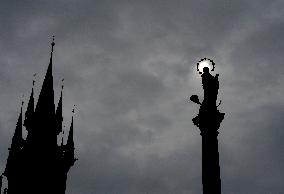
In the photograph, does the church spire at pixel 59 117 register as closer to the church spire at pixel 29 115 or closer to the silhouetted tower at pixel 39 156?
the silhouetted tower at pixel 39 156

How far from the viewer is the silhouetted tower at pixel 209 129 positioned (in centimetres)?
699

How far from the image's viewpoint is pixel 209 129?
7387 mm

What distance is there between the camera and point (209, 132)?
7.38m

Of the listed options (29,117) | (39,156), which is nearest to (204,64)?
(39,156)

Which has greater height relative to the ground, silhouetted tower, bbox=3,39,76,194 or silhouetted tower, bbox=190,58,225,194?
silhouetted tower, bbox=3,39,76,194

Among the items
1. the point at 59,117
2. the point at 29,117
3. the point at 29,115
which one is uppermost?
the point at 59,117

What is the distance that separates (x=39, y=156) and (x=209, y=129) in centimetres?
5293

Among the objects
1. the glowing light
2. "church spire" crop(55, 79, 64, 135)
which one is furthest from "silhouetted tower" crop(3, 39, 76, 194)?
the glowing light

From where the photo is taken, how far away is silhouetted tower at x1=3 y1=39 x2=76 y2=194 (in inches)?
2242

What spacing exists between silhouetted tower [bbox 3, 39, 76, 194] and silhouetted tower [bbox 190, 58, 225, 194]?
50.9 metres

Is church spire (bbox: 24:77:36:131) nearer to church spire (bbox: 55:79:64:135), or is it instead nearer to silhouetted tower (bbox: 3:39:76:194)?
silhouetted tower (bbox: 3:39:76:194)

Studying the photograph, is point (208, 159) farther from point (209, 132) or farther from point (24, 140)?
point (24, 140)

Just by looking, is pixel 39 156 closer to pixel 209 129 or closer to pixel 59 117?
pixel 59 117

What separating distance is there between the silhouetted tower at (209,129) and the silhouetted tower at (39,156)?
5094cm
